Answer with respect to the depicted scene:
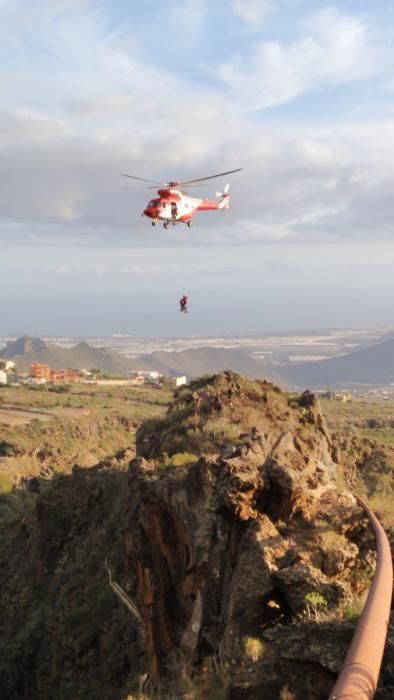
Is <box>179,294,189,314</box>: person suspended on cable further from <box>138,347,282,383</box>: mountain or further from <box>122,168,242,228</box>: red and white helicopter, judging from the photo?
<box>138,347,282,383</box>: mountain

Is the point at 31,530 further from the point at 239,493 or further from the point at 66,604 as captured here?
the point at 239,493

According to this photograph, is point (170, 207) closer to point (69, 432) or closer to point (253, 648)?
point (253, 648)

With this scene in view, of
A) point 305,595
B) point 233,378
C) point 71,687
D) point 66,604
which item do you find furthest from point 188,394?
point 305,595

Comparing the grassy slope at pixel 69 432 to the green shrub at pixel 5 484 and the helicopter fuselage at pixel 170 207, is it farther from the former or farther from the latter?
the helicopter fuselage at pixel 170 207

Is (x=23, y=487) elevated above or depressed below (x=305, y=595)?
below

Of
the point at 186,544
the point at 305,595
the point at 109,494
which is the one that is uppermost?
the point at 305,595

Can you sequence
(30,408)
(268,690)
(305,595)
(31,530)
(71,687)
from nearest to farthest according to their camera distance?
(268,690) → (305,595) → (71,687) → (31,530) → (30,408)
